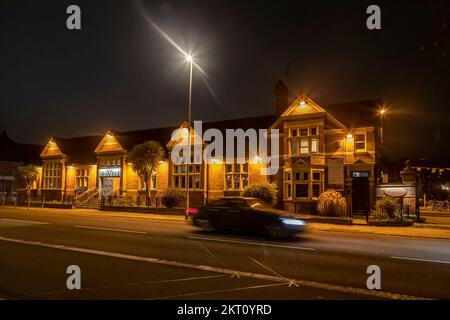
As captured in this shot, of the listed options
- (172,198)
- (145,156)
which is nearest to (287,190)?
(172,198)

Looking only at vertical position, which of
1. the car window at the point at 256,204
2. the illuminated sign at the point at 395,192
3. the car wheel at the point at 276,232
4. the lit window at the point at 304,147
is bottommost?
the car wheel at the point at 276,232

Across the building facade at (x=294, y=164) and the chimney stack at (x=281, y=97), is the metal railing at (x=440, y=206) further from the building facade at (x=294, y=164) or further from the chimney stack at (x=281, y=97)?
the chimney stack at (x=281, y=97)

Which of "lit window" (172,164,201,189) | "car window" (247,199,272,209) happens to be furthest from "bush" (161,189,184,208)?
"car window" (247,199,272,209)

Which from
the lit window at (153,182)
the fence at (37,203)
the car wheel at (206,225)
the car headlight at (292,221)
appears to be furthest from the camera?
the lit window at (153,182)

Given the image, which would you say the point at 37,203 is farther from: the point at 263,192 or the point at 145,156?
the point at 263,192

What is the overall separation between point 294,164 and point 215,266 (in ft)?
56.3

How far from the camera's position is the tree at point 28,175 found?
3775 cm

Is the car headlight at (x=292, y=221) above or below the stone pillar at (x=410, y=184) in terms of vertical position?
below

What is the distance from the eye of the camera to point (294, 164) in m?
24.6

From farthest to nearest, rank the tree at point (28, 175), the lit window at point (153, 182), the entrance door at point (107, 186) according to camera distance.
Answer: the tree at point (28, 175)
the entrance door at point (107, 186)
the lit window at point (153, 182)

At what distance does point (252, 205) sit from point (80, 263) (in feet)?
23.0

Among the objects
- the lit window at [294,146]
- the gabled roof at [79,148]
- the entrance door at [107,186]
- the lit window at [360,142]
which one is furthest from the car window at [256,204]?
the gabled roof at [79,148]

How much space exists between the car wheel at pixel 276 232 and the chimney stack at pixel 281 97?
18.2 m
